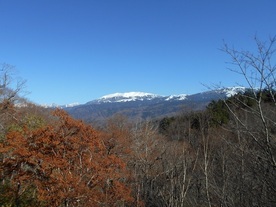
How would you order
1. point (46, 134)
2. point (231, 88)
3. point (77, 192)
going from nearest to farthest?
point (231, 88)
point (77, 192)
point (46, 134)

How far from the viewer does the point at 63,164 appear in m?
12.2

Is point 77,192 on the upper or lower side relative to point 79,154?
lower

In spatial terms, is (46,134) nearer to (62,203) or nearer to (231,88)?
(62,203)

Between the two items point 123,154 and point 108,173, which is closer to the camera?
point 108,173

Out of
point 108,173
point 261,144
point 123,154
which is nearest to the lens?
point 261,144

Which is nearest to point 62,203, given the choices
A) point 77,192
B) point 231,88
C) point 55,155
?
point 77,192

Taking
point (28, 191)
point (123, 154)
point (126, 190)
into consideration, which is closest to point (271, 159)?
point (126, 190)

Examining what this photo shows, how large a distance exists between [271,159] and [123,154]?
22.1 m

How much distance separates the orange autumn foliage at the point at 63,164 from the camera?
11.9 m

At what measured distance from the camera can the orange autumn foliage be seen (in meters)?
11.9

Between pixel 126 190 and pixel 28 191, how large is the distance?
4817 millimetres

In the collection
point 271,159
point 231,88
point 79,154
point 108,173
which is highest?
point 231,88

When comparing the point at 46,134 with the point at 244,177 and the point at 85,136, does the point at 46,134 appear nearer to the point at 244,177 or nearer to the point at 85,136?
the point at 85,136

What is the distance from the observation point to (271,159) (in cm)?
334
